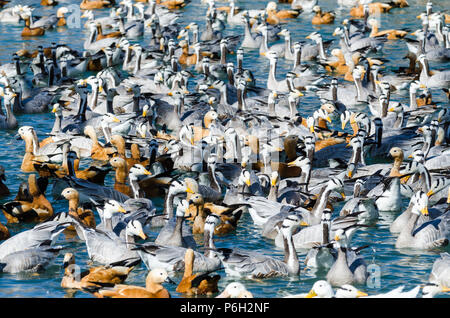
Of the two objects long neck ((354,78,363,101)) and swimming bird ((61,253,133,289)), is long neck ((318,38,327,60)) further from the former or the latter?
swimming bird ((61,253,133,289))

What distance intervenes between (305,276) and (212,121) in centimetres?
789

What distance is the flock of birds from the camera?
13.3 meters

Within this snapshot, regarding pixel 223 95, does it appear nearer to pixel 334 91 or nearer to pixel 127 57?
pixel 334 91

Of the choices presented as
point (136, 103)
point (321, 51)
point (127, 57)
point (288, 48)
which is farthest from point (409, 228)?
point (288, 48)

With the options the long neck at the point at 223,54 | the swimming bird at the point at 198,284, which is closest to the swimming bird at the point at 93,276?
the swimming bird at the point at 198,284

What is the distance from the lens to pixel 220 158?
18.8 m

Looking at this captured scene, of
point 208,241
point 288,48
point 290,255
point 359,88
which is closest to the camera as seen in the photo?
point 290,255

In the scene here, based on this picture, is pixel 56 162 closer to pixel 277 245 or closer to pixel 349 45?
pixel 277 245

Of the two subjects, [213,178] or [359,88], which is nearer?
[213,178]

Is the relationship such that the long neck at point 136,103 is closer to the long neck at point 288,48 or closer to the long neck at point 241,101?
the long neck at point 241,101

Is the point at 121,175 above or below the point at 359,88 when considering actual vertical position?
above
